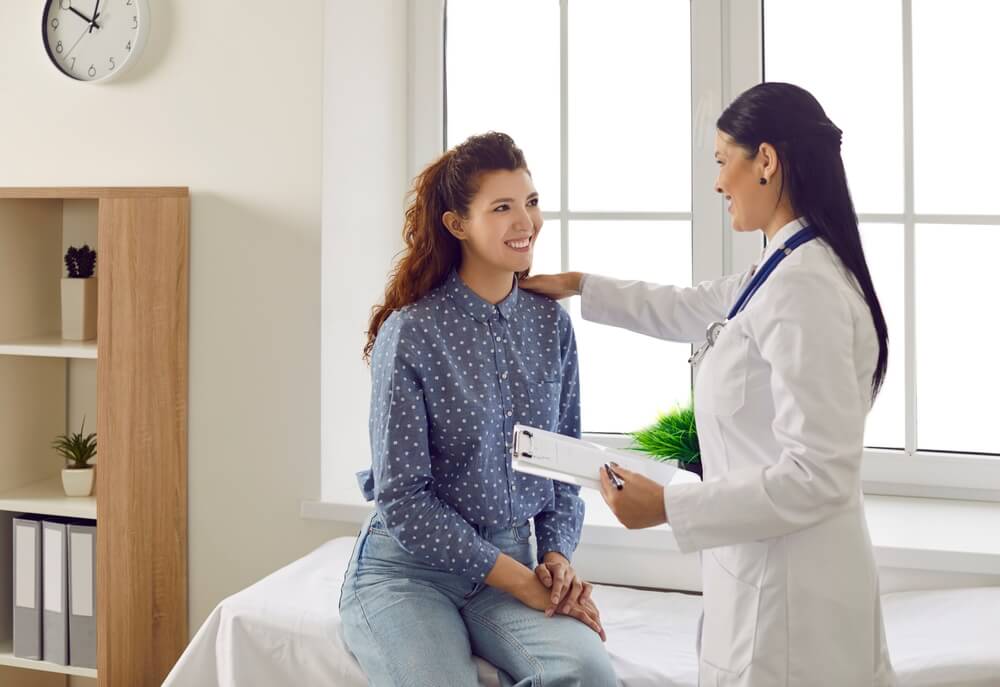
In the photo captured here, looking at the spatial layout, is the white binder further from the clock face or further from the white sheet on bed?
the clock face

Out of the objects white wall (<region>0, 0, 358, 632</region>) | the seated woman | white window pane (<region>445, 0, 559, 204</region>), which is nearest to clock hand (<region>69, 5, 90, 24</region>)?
white wall (<region>0, 0, 358, 632</region>)

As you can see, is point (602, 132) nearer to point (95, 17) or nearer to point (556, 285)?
point (556, 285)

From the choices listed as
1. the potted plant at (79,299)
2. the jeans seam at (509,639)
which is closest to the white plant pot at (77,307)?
the potted plant at (79,299)

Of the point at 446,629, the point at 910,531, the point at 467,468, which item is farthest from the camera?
the point at 910,531

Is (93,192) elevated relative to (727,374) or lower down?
elevated

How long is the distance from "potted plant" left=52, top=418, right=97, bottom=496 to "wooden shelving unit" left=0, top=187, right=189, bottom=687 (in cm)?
4

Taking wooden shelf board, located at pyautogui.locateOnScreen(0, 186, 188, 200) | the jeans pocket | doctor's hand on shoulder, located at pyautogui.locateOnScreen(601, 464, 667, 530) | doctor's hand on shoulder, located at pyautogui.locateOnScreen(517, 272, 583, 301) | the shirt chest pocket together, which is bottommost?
the jeans pocket

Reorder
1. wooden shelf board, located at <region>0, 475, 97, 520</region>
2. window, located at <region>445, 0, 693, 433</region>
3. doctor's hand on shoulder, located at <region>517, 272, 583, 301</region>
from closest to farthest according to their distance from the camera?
1. doctor's hand on shoulder, located at <region>517, 272, 583, 301</region>
2. wooden shelf board, located at <region>0, 475, 97, 520</region>
3. window, located at <region>445, 0, 693, 433</region>

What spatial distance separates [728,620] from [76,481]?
5.34ft

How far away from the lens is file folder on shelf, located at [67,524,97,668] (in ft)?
7.30

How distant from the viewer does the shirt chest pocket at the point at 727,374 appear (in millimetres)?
1358

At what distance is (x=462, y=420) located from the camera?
5.53 ft

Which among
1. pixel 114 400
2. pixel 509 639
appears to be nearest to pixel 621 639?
pixel 509 639

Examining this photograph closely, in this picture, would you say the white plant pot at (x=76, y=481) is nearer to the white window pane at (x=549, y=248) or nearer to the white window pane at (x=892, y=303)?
the white window pane at (x=549, y=248)
